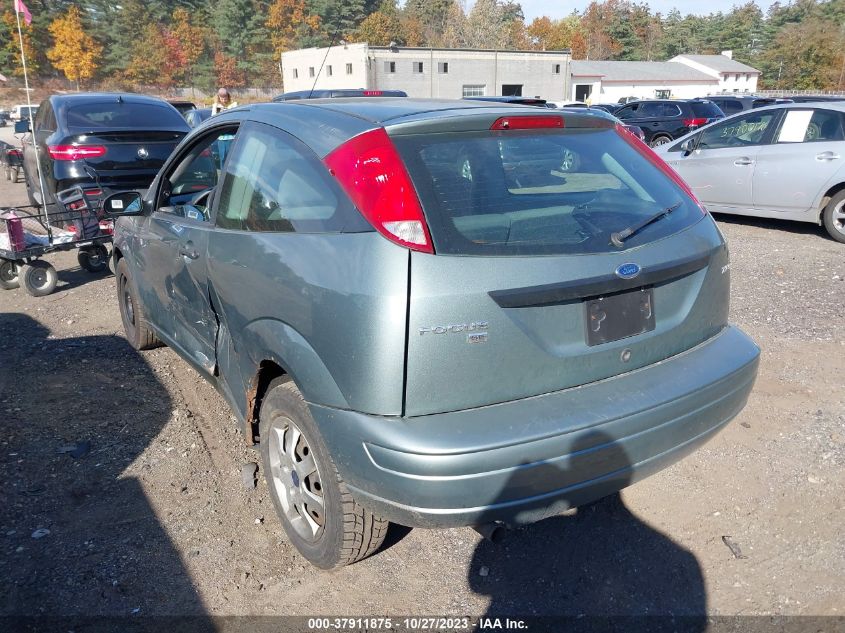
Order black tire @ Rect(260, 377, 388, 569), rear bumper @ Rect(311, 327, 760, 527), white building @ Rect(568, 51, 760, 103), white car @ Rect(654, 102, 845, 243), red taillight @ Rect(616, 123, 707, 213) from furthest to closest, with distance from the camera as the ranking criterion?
white building @ Rect(568, 51, 760, 103) → white car @ Rect(654, 102, 845, 243) → red taillight @ Rect(616, 123, 707, 213) → black tire @ Rect(260, 377, 388, 569) → rear bumper @ Rect(311, 327, 760, 527)

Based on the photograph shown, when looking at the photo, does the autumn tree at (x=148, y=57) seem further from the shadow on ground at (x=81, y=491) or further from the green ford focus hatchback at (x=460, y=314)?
the green ford focus hatchback at (x=460, y=314)

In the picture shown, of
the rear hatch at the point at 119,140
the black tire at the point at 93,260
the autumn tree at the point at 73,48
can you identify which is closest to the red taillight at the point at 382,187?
the black tire at the point at 93,260

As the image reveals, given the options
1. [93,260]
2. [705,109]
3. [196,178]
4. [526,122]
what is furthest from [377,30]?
[526,122]

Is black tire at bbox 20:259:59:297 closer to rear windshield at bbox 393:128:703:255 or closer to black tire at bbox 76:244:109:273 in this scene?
black tire at bbox 76:244:109:273

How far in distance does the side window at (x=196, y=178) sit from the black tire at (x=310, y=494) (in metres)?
1.18

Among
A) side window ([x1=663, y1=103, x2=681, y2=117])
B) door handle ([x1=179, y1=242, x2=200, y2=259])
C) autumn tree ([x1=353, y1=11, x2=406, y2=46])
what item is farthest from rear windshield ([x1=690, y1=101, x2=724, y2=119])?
autumn tree ([x1=353, y1=11, x2=406, y2=46])

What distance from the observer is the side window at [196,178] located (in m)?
3.69

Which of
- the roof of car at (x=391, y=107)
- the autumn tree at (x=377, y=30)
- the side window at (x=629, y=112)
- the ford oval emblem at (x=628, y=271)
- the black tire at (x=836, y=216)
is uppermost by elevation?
the autumn tree at (x=377, y=30)

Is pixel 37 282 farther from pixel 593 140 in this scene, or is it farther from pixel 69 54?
pixel 69 54

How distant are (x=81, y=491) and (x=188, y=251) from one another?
52.7 inches

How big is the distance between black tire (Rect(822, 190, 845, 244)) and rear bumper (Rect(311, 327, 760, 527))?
23.5 feet

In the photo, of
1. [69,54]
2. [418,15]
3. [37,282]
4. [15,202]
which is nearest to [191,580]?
[37,282]

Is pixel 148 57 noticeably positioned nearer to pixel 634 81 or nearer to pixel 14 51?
pixel 14 51

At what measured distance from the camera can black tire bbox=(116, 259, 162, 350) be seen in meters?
4.87
